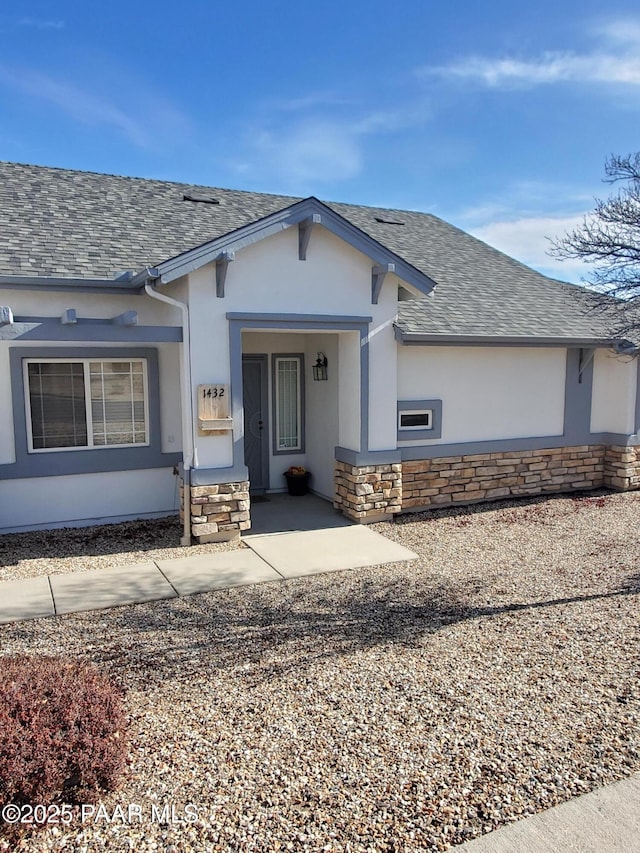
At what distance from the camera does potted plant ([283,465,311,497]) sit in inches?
424

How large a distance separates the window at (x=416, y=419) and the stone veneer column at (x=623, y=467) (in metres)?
4.22

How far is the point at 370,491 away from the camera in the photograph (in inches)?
356

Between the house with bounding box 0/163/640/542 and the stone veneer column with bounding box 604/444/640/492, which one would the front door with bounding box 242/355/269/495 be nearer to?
the house with bounding box 0/163/640/542

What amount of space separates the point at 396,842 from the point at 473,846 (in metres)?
0.38

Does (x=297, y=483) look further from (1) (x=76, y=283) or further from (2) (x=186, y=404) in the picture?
(1) (x=76, y=283)

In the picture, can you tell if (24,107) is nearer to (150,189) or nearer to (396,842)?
(150,189)

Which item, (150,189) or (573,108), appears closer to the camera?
(573,108)

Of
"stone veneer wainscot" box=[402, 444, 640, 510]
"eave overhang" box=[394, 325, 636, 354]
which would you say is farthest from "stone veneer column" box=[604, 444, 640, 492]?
"eave overhang" box=[394, 325, 636, 354]

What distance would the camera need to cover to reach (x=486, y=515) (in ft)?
31.7

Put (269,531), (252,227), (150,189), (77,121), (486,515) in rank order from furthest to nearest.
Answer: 1. (77,121)
2. (150,189)
3. (486,515)
4. (269,531)
5. (252,227)

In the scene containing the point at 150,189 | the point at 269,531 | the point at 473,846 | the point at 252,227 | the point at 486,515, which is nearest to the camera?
the point at 473,846

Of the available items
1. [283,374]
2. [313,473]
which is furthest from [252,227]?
[313,473]

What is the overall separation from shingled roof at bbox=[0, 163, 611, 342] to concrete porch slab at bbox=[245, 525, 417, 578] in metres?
3.16

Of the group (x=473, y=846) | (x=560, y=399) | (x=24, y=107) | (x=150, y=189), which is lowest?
(x=473, y=846)
